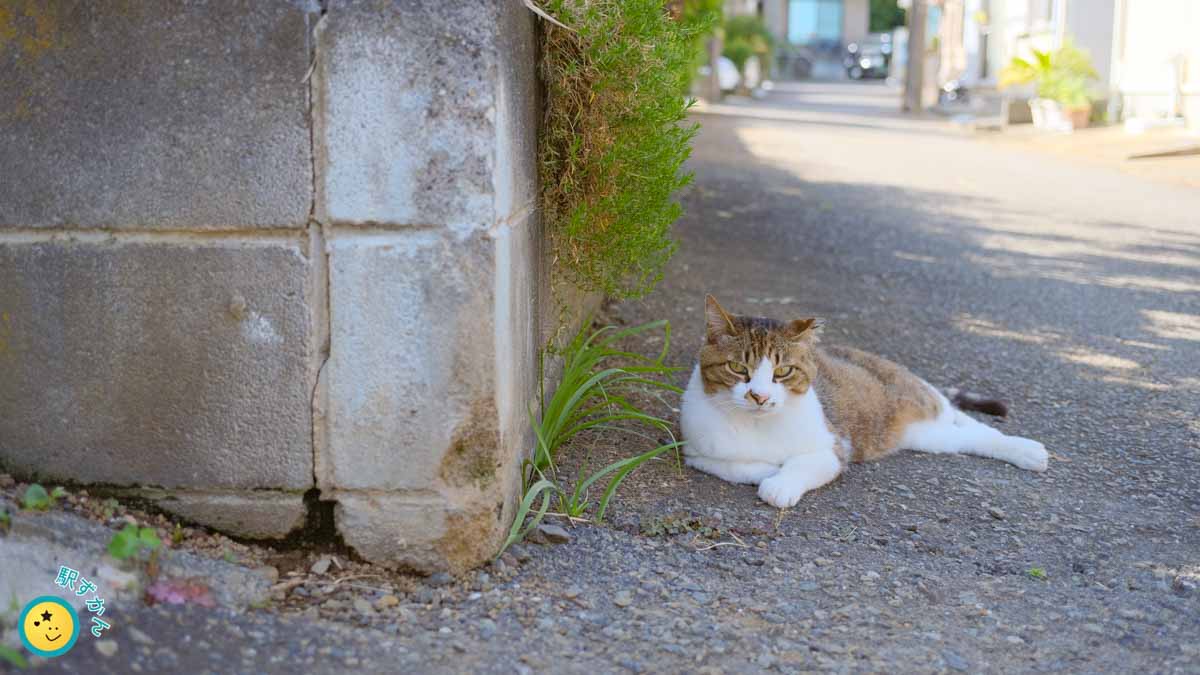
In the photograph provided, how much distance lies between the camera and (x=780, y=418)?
3.62 metres

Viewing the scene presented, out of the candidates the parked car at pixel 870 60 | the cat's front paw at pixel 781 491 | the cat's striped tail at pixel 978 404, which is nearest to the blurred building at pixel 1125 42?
the cat's striped tail at pixel 978 404

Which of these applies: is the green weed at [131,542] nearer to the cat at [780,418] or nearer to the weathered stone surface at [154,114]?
the weathered stone surface at [154,114]

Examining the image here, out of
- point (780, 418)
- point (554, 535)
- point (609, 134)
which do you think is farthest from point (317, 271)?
point (780, 418)

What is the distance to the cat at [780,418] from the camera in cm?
354

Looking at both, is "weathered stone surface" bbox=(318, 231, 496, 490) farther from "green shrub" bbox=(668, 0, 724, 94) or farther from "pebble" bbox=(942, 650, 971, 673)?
"green shrub" bbox=(668, 0, 724, 94)

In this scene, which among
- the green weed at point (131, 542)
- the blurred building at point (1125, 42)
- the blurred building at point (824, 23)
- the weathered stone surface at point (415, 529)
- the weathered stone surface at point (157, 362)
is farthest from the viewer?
the blurred building at point (824, 23)

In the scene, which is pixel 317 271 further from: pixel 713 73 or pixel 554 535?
pixel 713 73

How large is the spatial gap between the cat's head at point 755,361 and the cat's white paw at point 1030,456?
0.83m

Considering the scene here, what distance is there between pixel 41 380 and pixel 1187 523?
3.37m

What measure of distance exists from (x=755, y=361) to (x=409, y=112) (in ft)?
4.91

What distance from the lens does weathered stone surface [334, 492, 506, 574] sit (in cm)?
277

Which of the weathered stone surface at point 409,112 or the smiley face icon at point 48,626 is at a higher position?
the weathered stone surface at point 409,112

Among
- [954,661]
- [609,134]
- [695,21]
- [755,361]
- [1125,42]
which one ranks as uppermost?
[1125,42]

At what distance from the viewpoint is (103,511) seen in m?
2.74
